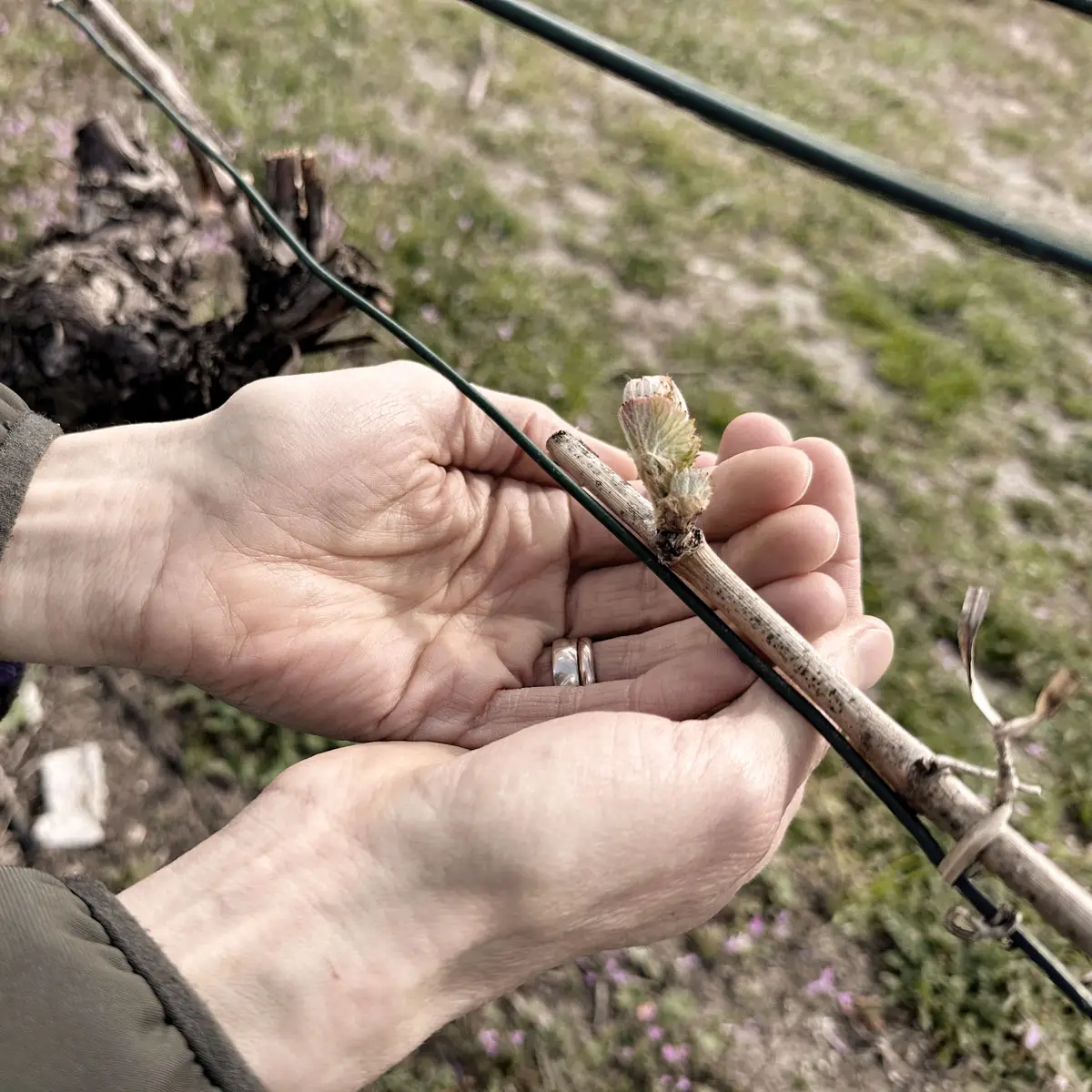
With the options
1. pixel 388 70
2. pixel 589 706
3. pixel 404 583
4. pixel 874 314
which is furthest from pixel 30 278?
pixel 874 314

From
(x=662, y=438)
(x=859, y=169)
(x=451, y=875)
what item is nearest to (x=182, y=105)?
(x=662, y=438)

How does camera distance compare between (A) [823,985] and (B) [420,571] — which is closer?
(B) [420,571]

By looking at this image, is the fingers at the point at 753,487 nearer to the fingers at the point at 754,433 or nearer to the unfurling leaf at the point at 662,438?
the fingers at the point at 754,433

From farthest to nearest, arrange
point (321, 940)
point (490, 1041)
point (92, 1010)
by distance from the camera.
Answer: point (490, 1041), point (321, 940), point (92, 1010)

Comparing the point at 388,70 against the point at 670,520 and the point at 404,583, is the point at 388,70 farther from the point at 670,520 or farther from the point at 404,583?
the point at 670,520

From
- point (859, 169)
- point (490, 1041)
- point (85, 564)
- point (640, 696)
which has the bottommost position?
point (490, 1041)

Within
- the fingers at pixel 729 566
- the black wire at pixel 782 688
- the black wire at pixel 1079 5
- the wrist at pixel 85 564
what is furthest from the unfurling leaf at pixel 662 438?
the wrist at pixel 85 564

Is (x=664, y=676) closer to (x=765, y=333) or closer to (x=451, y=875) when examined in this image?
(x=451, y=875)
